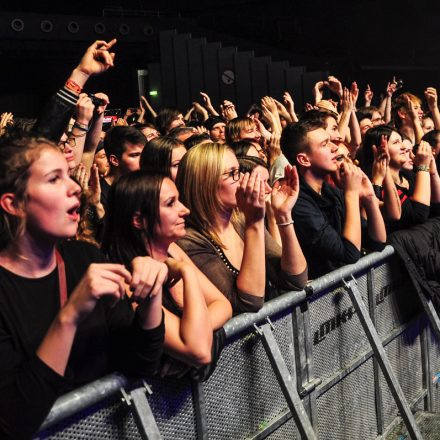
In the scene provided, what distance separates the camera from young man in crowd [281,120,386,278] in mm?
3329

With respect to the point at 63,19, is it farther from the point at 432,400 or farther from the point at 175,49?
the point at 432,400

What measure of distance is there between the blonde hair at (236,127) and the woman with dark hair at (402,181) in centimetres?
107

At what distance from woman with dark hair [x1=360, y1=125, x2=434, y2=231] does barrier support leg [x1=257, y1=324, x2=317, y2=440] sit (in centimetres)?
159

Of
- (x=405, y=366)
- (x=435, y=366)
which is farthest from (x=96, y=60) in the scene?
(x=435, y=366)

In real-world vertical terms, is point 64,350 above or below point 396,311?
above

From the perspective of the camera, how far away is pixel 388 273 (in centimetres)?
370

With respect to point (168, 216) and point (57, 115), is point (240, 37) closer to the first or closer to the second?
point (57, 115)

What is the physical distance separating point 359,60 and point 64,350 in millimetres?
15277

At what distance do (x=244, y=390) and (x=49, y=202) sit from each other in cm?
103

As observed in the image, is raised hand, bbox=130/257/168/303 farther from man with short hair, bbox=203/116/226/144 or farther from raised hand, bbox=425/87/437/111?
raised hand, bbox=425/87/437/111

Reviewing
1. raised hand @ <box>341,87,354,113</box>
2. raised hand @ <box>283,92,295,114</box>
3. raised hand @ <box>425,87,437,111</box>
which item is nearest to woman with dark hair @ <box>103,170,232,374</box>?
raised hand @ <box>341,87,354,113</box>

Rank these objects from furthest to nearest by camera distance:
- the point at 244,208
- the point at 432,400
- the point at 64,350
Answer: the point at 432,400 < the point at 244,208 < the point at 64,350

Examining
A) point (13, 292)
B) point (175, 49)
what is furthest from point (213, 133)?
point (175, 49)

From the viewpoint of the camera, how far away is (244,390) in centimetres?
251
